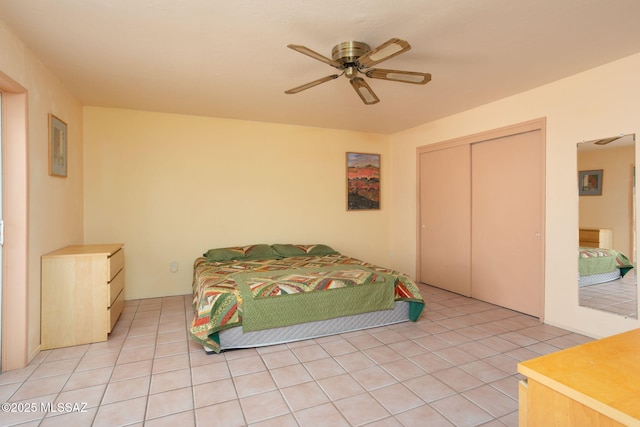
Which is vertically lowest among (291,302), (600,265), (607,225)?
(291,302)

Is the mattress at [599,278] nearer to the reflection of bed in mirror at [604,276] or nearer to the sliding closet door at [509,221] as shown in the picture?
the reflection of bed in mirror at [604,276]

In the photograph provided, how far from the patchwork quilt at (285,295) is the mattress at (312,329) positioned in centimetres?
7

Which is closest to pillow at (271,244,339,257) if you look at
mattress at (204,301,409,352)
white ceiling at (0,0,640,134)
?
mattress at (204,301,409,352)

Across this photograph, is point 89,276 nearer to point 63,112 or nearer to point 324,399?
point 63,112

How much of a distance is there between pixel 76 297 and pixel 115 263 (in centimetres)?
46

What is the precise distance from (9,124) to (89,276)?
4.29 ft

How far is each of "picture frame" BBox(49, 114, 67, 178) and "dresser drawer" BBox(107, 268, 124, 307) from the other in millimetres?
1109

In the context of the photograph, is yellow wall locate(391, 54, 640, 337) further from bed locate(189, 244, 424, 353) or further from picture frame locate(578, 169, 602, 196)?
bed locate(189, 244, 424, 353)

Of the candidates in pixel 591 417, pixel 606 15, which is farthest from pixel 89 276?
pixel 606 15

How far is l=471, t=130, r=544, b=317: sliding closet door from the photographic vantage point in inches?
134

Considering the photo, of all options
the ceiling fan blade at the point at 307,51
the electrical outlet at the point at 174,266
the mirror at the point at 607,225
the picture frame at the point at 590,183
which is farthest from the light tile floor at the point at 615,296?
the electrical outlet at the point at 174,266

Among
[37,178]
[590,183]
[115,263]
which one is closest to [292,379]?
[115,263]

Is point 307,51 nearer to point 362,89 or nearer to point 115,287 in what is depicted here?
point 362,89

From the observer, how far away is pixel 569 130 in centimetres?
306
